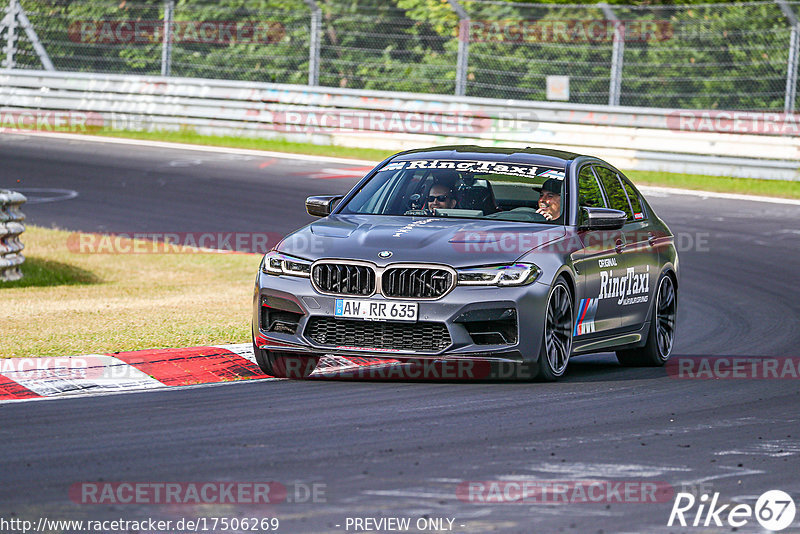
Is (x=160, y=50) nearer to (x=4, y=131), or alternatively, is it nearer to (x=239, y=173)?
(x=4, y=131)

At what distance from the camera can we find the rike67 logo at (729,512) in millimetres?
5773

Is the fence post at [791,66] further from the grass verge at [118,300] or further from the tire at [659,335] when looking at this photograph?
the tire at [659,335]

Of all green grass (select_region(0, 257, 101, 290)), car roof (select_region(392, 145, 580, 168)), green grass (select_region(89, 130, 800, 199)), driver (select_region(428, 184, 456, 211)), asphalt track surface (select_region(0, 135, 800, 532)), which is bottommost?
green grass (select_region(0, 257, 101, 290))

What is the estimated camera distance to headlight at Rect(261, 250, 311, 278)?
29.7 ft

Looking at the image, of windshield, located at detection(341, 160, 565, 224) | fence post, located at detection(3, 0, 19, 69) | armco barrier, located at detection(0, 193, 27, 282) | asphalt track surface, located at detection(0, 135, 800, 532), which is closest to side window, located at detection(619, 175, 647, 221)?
windshield, located at detection(341, 160, 565, 224)

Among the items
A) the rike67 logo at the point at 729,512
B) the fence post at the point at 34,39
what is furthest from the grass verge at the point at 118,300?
the fence post at the point at 34,39

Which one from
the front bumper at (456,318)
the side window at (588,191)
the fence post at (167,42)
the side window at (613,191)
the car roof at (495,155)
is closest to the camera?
the front bumper at (456,318)

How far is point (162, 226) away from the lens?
62.2ft

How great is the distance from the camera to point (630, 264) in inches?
414

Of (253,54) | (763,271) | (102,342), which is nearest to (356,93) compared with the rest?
(253,54)

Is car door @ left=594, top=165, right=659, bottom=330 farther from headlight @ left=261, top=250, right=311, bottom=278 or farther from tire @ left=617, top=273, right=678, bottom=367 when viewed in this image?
headlight @ left=261, top=250, right=311, bottom=278

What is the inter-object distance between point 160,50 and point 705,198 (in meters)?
11.8

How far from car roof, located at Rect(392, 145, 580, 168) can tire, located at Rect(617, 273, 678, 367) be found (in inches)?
53.4

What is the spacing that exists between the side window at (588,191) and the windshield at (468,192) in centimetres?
20
